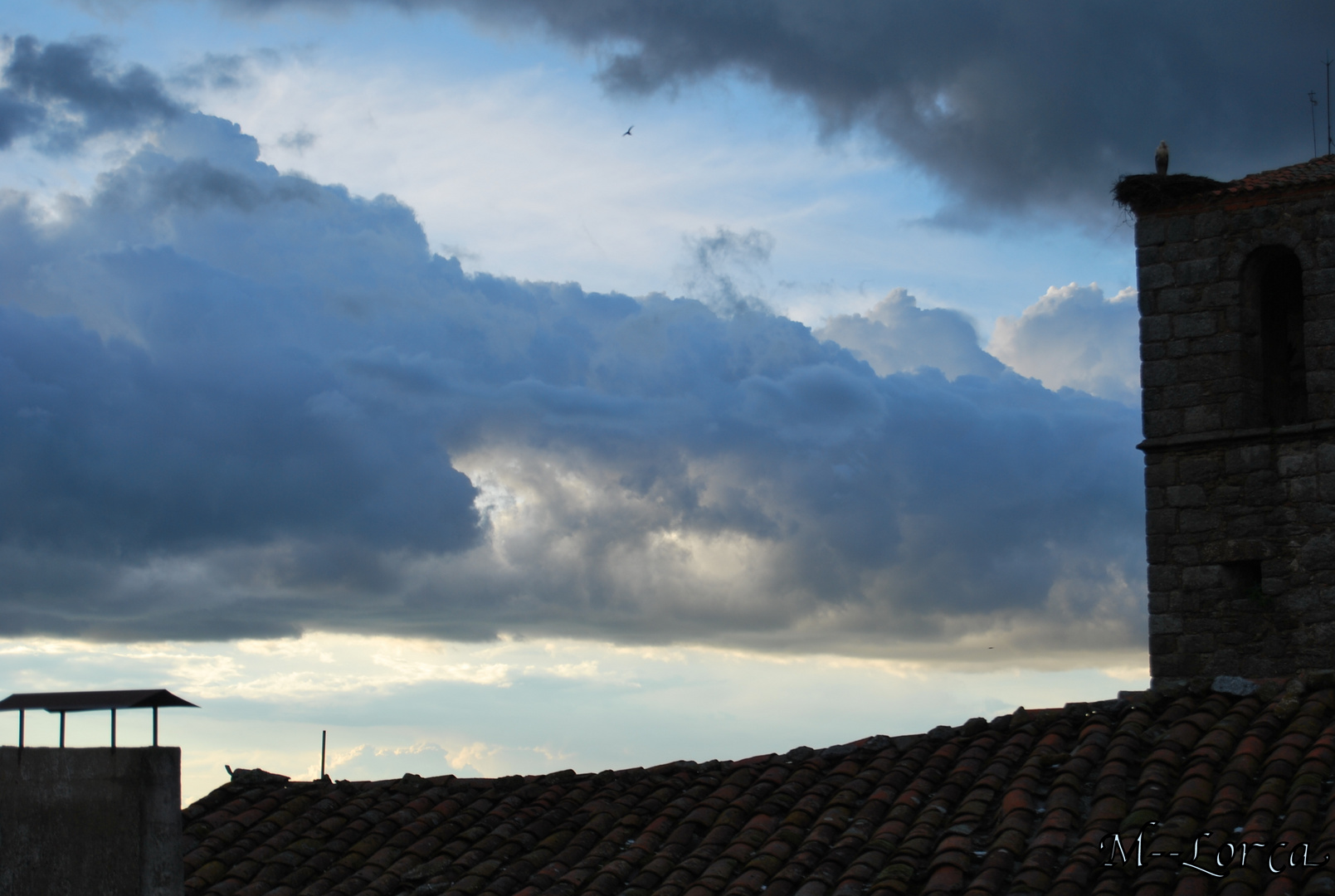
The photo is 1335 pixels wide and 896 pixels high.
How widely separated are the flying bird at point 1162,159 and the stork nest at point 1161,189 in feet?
0.35

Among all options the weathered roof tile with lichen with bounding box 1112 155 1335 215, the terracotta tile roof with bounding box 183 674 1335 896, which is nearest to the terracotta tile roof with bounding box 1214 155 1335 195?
the weathered roof tile with lichen with bounding box 1112 155 1335 215

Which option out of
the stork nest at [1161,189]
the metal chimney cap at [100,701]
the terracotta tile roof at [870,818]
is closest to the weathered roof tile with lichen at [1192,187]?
the stork nest at [1161,189]

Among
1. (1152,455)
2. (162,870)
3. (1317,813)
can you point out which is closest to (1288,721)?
(1317,813)

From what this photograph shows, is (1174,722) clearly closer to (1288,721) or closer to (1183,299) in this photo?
(1288,721)

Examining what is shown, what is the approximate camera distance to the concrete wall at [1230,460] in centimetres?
1385

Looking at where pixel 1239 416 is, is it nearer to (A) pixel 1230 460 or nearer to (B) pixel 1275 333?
(A) pixel 1230 460

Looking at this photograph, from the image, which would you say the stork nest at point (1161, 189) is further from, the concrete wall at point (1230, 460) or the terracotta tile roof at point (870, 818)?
the terracotta tile roof at point (870, 818)

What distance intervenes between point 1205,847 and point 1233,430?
22.2ft

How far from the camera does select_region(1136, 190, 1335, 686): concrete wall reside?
1385 cm

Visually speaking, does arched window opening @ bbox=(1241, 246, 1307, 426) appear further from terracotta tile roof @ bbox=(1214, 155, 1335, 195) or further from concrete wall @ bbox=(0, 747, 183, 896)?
concrete wall @ bbox=(0, 747, 183, 896)

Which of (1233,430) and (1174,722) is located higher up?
(1233,430)

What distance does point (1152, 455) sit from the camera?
14.8 m

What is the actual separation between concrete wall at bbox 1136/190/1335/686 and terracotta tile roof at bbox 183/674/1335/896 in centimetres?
337

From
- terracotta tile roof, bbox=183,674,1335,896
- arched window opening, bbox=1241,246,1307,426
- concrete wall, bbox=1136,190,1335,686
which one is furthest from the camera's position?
arched window opening, bbox=1241,246,1307,426
